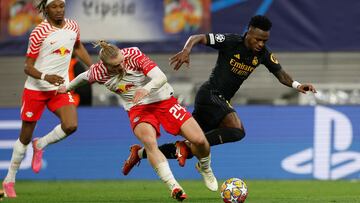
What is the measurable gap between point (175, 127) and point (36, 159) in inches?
93.9

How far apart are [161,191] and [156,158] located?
2.66 metres

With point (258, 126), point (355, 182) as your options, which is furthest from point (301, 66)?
point (355, 182)

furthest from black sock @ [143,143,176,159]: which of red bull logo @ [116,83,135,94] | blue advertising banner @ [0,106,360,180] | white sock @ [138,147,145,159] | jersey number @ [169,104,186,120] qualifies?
blue advertising banner @ [0,106,360,180]

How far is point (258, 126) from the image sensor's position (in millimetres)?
16812

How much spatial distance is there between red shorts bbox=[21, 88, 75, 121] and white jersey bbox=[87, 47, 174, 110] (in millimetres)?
1365

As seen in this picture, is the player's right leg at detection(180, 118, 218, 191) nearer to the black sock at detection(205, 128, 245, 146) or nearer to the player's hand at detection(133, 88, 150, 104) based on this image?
the black sock at detection(205, 128, 245, 146)

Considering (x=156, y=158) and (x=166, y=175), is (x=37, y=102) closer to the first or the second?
(x=156, y=158)

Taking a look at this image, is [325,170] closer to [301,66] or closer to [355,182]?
[355,182]

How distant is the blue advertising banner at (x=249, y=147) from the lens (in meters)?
16.5

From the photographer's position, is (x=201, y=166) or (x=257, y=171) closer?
(x=201, y=166)

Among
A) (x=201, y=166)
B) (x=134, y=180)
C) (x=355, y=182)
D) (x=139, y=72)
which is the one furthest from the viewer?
(x=134, y=180)

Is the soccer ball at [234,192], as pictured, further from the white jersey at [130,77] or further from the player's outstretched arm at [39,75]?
the player's outstretched arm at [39,75]

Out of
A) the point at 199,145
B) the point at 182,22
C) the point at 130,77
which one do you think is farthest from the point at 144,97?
the point at 182,22

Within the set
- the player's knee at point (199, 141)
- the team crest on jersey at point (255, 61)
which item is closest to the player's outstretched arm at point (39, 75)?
the player's knee at point (199, 141)
